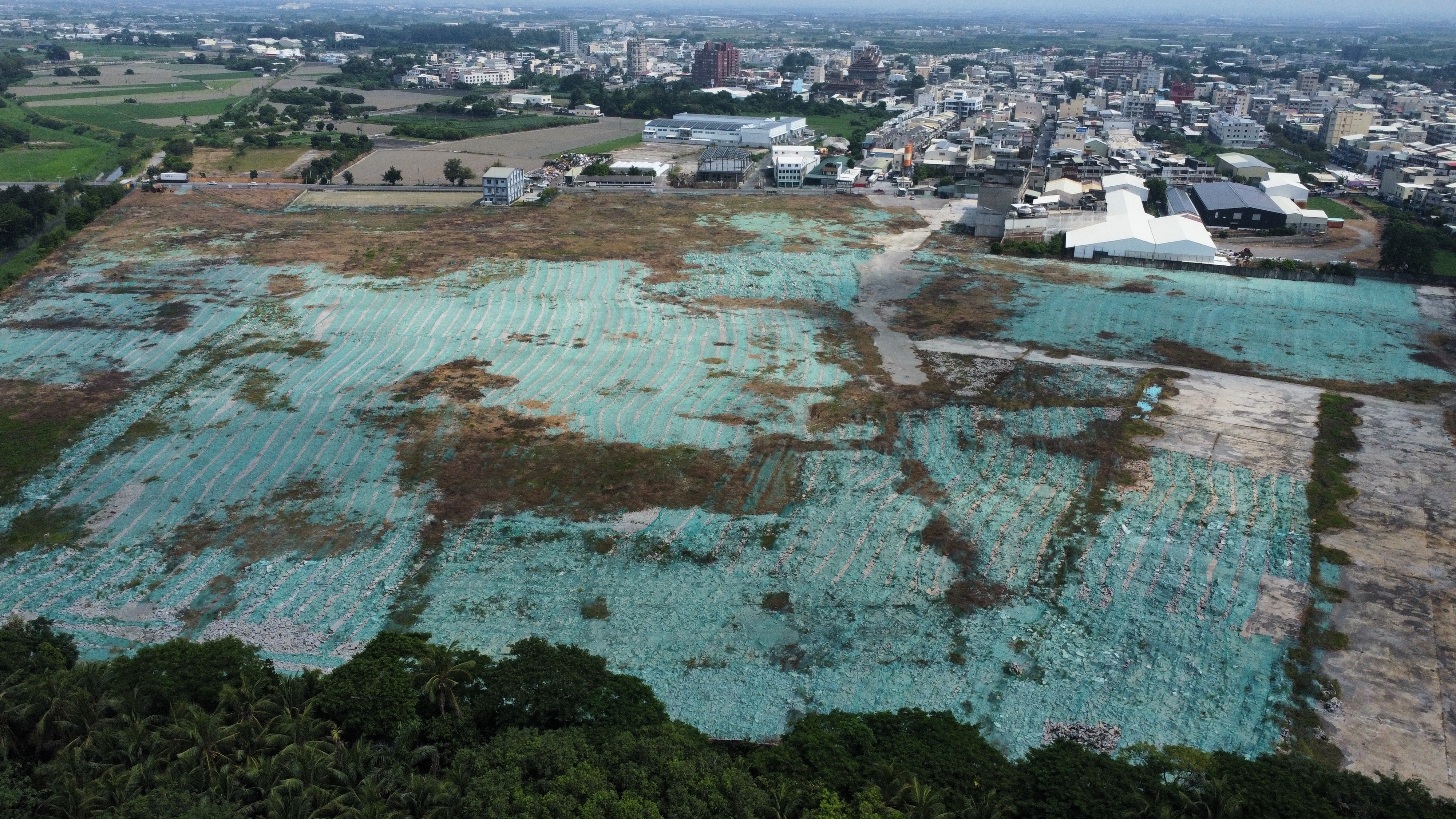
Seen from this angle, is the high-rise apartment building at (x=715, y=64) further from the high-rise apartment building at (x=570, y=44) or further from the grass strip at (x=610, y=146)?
the high-rise apartment building at (x=570, y=44)

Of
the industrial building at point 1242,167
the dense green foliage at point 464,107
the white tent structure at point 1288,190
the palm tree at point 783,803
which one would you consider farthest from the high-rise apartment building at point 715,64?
the palm tree at point 783,803

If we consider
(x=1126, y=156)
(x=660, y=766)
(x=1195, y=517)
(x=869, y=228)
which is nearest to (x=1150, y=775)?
(x=660, y=766)

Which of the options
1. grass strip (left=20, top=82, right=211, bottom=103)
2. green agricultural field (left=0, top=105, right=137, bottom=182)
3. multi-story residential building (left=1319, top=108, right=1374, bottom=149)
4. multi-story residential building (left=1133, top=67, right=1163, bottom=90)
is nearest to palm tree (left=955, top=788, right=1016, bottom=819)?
green agricultural field (left=0, top=105, right=137, bottom=182)

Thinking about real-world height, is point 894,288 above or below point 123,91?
below

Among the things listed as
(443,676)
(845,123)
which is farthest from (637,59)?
(443,676)

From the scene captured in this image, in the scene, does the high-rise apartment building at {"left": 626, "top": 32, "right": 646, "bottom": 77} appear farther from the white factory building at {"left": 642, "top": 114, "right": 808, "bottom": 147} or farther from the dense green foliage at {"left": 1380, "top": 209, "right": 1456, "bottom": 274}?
the dense green foliage at {"left": 1380, "top": 209, "right": 1456, "bottom": 274}

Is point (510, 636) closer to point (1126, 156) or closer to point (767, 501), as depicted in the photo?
point (767, 501)

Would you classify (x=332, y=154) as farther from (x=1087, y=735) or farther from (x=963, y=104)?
(x=1087, y=735)
